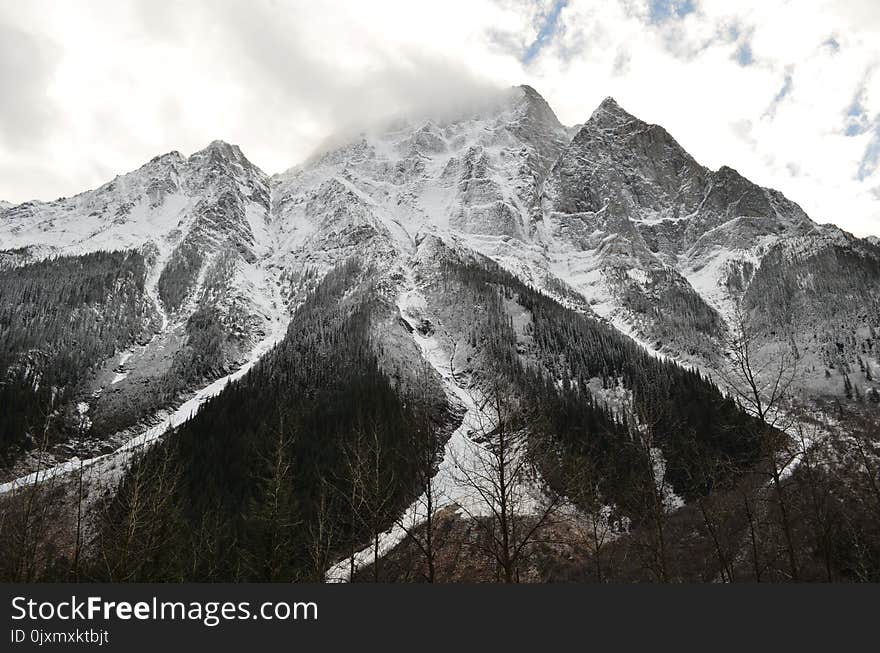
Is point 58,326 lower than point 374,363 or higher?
higher

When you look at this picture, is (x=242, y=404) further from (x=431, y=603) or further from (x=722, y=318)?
(x=722, y=318)

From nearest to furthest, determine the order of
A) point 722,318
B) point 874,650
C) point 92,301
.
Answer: point 874,650 < point 92,301 < point 722,318

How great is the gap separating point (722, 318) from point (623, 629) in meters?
203

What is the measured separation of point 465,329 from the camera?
468ft

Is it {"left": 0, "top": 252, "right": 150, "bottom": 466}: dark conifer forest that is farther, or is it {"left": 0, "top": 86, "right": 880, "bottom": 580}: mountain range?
{"left": 0, "top": 252, "right": 150, "bottom": 466}: dark conifer forest

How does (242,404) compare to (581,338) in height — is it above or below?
below

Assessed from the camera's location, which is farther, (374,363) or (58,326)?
(58,326)

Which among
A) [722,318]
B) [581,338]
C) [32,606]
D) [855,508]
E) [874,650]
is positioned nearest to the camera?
[874,650]

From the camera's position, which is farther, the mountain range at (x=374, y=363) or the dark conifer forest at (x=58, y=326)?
the dark conifer forest at (x=58, y=326)

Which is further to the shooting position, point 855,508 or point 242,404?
point 242,404

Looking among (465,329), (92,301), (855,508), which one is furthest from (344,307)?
(855,508)

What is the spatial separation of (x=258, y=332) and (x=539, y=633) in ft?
578

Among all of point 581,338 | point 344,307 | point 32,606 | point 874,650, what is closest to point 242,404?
point 344,307

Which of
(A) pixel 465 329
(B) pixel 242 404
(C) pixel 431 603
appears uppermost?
(A) pixel 465 329
